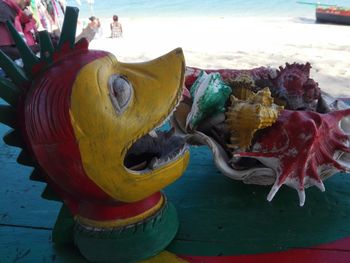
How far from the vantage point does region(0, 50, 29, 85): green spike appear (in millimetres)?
676

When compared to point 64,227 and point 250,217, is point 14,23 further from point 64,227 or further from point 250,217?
point 250,217

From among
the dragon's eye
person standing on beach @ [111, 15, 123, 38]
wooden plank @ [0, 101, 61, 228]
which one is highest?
the dragon's eye

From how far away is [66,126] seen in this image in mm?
623

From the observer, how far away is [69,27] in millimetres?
678

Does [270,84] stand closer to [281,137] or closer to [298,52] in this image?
[281,137]

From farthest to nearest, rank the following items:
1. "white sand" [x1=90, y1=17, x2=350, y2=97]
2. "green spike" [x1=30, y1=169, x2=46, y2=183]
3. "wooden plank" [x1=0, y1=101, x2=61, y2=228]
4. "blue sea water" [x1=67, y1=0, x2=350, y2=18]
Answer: "blue sea water" [x1=67, y1=0, x2=350, y2=18]
"white sand" [x1=90, y1=17, x2=350, y2=97]
"wooden plank" [x1=0, y1=101, x2=61, y2=228]
"green spike" [x1=30, y1=169, x2=46, y2=183]

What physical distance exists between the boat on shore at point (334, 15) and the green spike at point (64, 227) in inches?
309

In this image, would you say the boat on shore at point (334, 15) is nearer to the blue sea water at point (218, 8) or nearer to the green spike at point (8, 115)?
the blue sea water at point (218, 8)

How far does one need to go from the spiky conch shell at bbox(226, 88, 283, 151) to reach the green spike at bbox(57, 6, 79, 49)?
0.33 m

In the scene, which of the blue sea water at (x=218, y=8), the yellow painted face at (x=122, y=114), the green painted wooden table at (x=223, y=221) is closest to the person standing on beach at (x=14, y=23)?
the green painted wooden table at (x=223, y=221)

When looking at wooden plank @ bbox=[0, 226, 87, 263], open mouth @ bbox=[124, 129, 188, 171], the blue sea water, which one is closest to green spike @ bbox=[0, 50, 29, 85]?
open mouth @ bbox=[124, 129, 188, 171]

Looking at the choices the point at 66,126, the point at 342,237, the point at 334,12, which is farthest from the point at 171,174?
the point at 334,12

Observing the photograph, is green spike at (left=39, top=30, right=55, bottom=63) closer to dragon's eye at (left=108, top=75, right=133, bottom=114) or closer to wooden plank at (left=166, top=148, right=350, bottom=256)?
dragon's eye at (left=108, top=75, right=133, bottom=114)

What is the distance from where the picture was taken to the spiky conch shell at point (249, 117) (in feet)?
2.55
